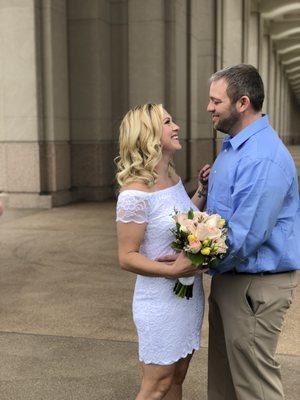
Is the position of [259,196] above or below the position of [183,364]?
above

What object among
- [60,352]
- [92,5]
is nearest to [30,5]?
[92,5]

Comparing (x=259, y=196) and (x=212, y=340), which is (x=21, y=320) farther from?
(x=259, y=196)

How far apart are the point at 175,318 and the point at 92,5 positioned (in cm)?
1175

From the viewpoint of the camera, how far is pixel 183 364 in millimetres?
2803

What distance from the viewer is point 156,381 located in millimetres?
2648

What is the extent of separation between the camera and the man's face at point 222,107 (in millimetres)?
2520

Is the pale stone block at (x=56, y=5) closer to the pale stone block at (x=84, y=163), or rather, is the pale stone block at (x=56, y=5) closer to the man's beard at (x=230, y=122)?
the pale stone block at (x=84, y=163)

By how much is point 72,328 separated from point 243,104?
3.00 metres

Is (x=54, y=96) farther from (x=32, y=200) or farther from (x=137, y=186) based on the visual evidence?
(x=137, y=186)

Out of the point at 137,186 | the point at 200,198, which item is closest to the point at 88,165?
the point at 200,198

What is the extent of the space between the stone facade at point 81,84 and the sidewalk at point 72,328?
3.97 m

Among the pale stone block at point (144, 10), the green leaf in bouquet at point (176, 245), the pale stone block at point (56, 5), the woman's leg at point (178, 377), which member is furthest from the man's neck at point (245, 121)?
the pale stone block at point (144, 10)

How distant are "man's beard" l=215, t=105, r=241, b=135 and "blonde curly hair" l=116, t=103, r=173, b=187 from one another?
0.28 meters

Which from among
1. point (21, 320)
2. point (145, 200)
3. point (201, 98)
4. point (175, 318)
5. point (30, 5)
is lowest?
point (21, 320)
